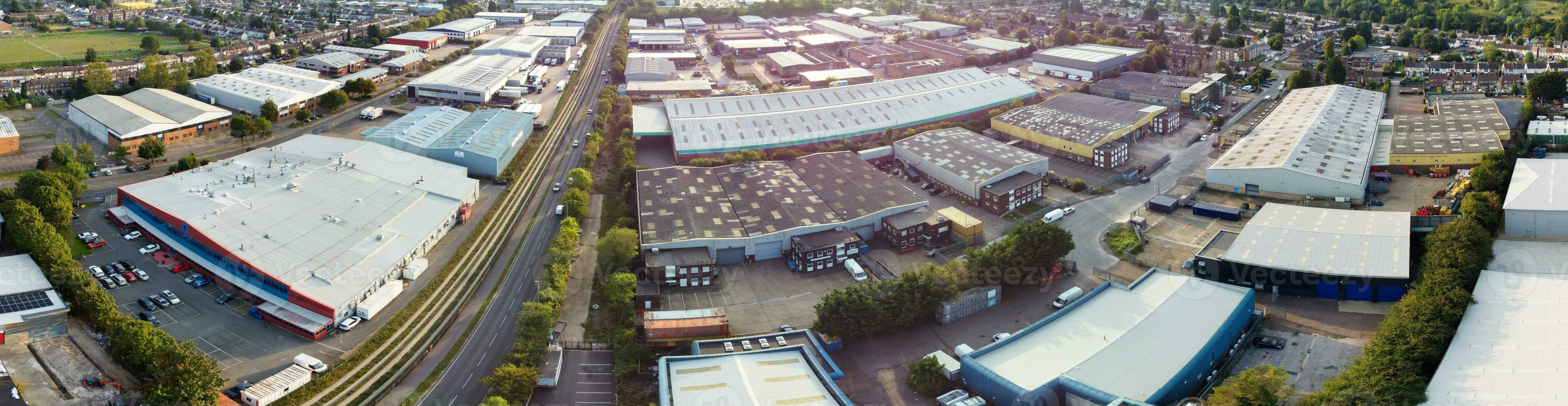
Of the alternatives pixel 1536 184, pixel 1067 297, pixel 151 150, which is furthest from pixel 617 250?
pixel 1536 184

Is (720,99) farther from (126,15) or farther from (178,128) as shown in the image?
(126,15)

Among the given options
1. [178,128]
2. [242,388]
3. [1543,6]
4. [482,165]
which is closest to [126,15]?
[178,128]

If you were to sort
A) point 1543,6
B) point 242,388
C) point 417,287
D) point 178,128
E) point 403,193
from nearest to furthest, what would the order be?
point 242,388 < point 417,287 < point 403,193 < point 178,128 < point 1543,6

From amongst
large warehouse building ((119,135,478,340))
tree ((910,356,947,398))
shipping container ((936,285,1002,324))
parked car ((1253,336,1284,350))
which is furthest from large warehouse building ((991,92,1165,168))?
large warehouse building ((119,135,478,340))

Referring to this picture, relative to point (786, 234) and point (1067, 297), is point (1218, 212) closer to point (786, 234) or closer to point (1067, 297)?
point (1067, 297)

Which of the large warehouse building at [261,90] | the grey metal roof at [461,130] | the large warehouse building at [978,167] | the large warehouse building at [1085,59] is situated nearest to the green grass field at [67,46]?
the large warehouse building at [261,90]

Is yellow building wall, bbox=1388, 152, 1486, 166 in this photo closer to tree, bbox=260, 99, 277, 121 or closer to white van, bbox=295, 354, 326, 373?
white van, bbox=295, 354, 326, 373

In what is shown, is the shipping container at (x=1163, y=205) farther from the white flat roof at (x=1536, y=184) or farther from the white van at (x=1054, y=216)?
the white flat roof at (x=1536, y=184)
